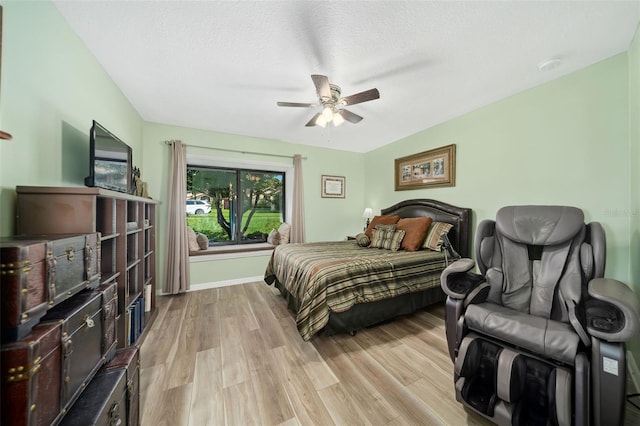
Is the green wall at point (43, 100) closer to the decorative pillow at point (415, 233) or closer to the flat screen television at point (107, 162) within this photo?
the flat screen television at point (107, 162)

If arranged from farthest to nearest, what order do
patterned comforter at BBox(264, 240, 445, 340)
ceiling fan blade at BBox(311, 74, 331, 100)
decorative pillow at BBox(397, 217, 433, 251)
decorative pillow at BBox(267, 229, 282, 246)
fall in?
decorative pillow at BBox(267, 229, 282, 246), decorative pillow at BBox(397, 217, 433, 251), patterned comforter at BBox(264, 240, 445, 340), ceiling fan blade at BBox(311, 74, 331, 100)

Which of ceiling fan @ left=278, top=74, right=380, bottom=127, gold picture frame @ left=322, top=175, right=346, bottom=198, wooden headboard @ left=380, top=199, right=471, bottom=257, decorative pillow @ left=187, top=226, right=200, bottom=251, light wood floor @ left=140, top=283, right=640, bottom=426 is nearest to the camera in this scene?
light wood floor @ left=140, top=283, right=640, bottom=426

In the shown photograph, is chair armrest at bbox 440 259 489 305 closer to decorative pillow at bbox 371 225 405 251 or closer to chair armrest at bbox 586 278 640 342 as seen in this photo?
chair armrest at bbox 586 278 640 342

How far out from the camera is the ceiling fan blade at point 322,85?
5.49ft

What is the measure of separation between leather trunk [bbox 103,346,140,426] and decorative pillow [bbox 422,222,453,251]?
301 centimetres

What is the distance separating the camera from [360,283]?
2084 millimetres

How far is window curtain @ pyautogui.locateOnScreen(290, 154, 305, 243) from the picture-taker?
13.0 ft

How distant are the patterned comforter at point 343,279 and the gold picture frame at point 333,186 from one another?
192 cm

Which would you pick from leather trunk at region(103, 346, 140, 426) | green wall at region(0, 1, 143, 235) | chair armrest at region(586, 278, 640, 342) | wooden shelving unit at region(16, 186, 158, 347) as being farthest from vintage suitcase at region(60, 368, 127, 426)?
chair armrest at region(586, 278, 640, 342)

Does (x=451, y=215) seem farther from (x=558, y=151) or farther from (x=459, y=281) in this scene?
(x=459, y=281)

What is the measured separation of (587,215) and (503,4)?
1.88 m

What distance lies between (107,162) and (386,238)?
10.1 ft

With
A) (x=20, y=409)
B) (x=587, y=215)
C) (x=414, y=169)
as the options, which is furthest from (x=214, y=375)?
(x=414, y=169)

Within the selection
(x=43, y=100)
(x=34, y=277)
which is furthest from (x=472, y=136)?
(x=43, y=100)
